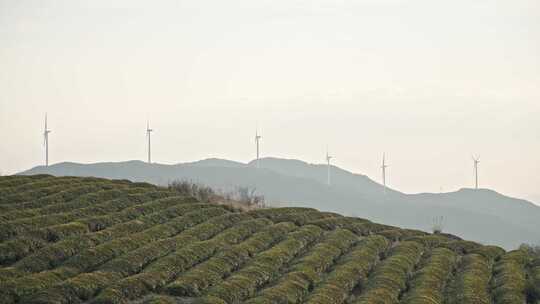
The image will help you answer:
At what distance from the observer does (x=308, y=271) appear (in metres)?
34.0

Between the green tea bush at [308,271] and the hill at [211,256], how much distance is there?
74 mm

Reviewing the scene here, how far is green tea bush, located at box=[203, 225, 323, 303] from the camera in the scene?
29.3 m

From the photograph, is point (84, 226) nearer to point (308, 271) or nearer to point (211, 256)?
point (211, 256)

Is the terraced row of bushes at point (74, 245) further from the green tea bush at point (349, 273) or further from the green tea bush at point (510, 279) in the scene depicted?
the green tea bush at point (510, 279)

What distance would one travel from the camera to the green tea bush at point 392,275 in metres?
31.3

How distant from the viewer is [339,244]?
41562mm

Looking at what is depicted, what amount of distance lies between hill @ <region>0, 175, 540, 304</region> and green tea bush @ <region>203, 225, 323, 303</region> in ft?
0.24

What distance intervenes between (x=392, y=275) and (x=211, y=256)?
7.95 meters

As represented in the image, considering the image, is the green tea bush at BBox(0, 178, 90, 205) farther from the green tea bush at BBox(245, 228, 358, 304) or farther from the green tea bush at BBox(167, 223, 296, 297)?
the green tea bush at BBox(245, 228, 358, 304)

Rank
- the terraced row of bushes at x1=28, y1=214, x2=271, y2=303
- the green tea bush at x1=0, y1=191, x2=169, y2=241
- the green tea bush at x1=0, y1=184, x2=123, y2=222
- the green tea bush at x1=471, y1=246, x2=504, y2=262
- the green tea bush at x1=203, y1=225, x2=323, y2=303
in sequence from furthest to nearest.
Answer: the green tea bush at x1=471, y1=246, x2=504, y2=262
the green tea bush at x1=0, y1=184, x2=123, y2=222
the green tea bush at x1=0, y1=191, x2=169, y2=241
the green tea bush at x1=203, y1=225, x2=323, y2=303
the terraced row of bushes at x1=28, y1=214, x2=271, y2=303

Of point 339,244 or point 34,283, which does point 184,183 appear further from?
point 34,283

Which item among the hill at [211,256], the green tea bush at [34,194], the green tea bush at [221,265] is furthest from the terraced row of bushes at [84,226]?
the green tea bush at [221,265]

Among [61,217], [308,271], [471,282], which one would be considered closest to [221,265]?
[308,271]

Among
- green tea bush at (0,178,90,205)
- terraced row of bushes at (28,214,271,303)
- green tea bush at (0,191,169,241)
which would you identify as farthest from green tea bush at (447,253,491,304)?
green tea bush at (0,178,90,205)
